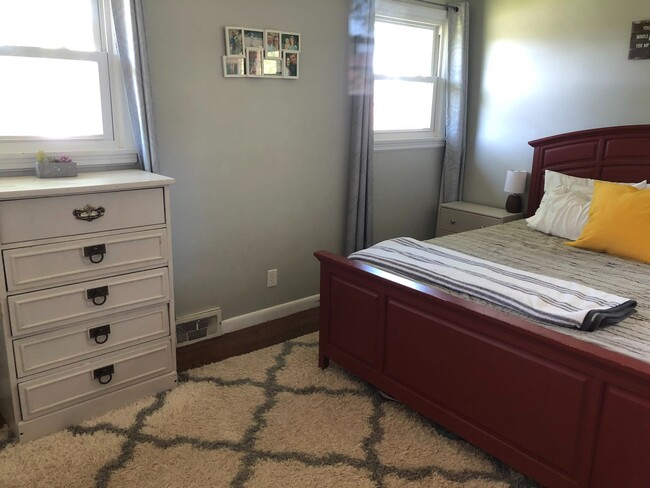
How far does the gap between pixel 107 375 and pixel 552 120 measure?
122 inches

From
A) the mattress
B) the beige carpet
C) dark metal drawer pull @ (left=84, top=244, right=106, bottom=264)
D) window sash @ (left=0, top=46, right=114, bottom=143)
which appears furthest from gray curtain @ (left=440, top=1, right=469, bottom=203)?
dark metal drawer pull @ (left=84, top=244, right=106, bottom=264)

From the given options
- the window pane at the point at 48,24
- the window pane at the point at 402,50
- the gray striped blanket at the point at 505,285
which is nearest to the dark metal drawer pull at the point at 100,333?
the gray striped blanket at the point at 505,285

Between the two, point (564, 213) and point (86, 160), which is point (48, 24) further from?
point (564, 213)

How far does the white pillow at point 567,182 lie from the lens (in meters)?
3.17

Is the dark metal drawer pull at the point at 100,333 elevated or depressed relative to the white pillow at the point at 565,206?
depressed

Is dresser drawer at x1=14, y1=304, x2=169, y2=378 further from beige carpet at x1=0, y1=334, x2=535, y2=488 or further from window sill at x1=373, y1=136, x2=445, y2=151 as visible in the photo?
window sill at x1=373, y1=136, x2=445, y2=151

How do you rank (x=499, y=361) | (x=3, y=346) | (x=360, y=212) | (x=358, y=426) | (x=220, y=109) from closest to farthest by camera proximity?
(x=499, y=361), (x=3, y=346), (x=358, y=426), (x=220, y=109), (x=360, y=212)

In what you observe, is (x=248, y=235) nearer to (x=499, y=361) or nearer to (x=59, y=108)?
(x=59, y=108)

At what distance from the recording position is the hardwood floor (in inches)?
112

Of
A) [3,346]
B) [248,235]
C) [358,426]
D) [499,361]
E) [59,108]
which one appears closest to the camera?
[499,361]

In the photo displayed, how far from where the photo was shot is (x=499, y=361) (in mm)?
1896

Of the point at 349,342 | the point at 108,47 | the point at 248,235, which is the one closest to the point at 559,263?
the point at 349,342

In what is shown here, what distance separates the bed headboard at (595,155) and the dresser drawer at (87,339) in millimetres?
2601

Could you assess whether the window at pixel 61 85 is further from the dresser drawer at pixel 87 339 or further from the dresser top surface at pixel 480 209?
the dresser top surface at pixel 480 209
